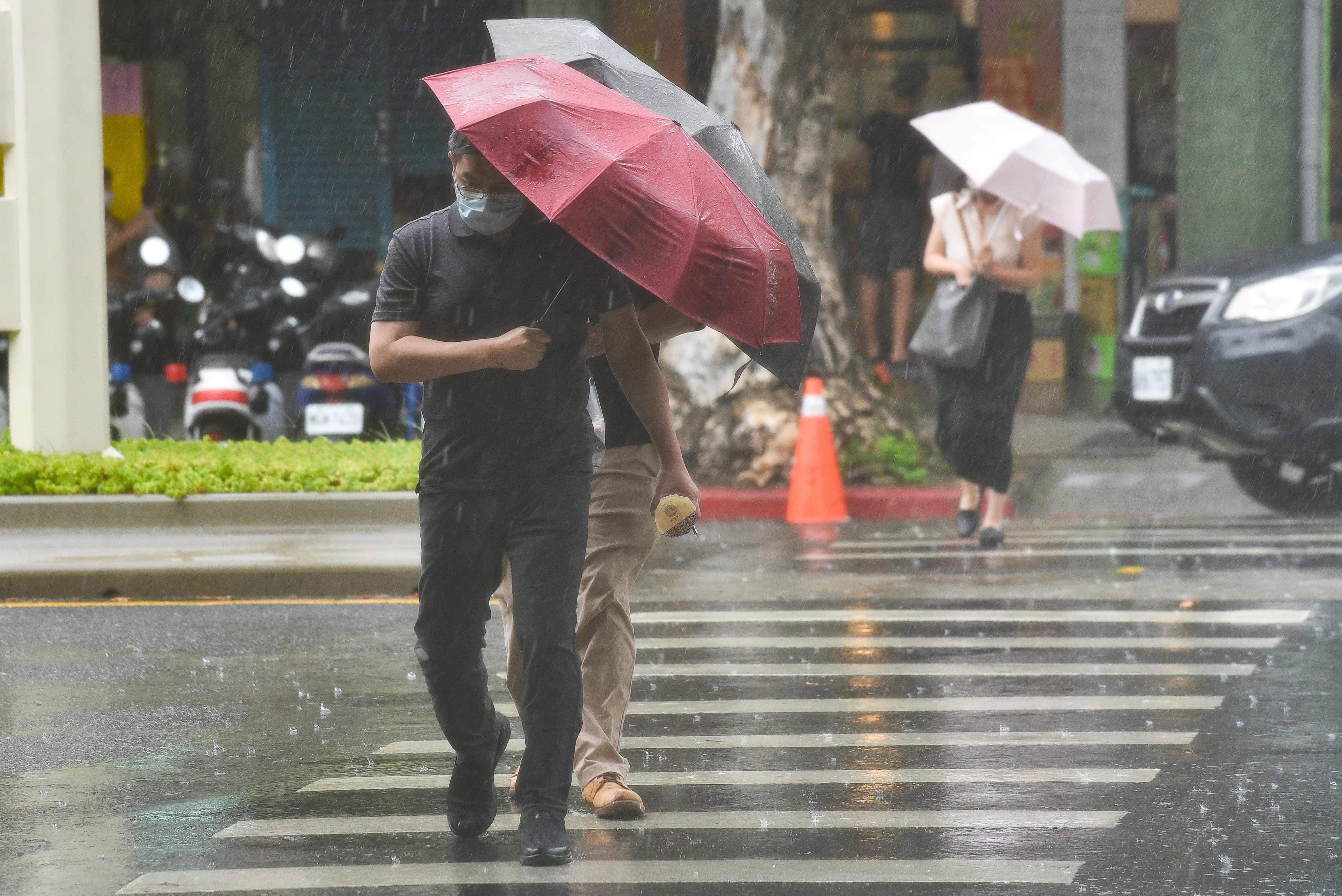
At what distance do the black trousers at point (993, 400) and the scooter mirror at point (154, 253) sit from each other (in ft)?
19.2

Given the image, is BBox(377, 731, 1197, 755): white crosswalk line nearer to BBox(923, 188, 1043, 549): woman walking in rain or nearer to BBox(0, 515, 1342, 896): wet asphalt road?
BBox(0, 515, 1342, 896): wet asphalt road

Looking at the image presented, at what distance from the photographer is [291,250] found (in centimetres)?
1253

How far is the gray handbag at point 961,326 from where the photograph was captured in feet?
31.8

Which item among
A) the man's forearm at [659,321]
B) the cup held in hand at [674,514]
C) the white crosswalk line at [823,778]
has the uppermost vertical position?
the man's forearm at [659,321]

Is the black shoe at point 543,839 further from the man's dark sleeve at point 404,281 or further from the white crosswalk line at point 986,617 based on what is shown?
the white crosswalk line at point 986,617

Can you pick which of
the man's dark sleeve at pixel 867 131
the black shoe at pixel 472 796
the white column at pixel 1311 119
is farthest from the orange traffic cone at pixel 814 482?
the black shoe at pixel 472 796

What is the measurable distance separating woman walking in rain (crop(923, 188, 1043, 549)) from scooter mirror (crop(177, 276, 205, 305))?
5374 millimetres

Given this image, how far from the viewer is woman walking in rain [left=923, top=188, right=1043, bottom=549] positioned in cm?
984

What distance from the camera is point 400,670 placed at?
6953 millimetres

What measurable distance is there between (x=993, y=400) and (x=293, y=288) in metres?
5.07

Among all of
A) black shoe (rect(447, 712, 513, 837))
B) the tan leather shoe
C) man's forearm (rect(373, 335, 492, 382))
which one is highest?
man's forearm (rect(373, 335, 492, 382))

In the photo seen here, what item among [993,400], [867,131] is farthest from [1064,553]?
[867,131]

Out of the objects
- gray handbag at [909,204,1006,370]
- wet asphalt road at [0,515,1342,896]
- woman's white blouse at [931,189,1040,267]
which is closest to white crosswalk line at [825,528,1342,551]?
wet asphalt road at [0,515,1342,896]

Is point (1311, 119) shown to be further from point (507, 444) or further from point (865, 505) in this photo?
point (507, 444)
